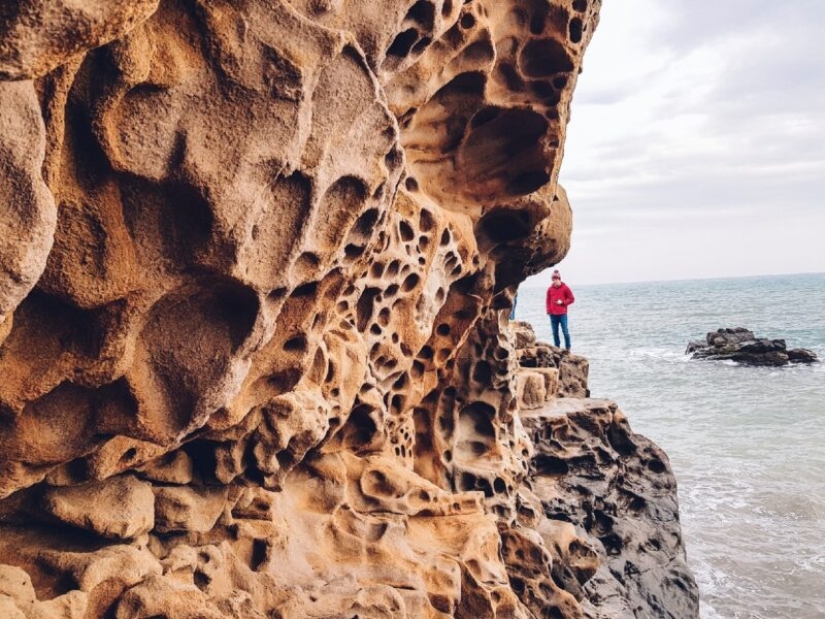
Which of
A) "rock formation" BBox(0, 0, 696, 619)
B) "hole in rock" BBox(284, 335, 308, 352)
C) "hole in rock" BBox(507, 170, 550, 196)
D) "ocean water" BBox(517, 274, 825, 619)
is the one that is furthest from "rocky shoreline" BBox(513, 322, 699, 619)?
"hole in rock" BBox(284, 335, 308, 352)

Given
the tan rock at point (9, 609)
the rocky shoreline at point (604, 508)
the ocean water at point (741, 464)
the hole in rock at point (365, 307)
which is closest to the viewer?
the tan rock at point (9, 609)

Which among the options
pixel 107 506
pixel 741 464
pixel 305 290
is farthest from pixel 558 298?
pixel 107 506

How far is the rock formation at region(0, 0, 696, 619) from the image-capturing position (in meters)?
1.77

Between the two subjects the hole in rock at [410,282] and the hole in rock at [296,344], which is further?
the hole in rock at [410,282]

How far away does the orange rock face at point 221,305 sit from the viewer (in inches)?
69.5

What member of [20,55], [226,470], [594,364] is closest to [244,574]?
[226,470]

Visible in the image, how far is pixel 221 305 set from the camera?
219 centimetres

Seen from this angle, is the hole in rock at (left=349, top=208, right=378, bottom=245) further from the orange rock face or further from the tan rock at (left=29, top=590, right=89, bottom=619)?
the tan rock at (left=29, top=590, right=89, bottom=619)

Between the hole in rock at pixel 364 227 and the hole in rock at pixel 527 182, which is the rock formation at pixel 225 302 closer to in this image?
the hole in rock at pixel 364 227

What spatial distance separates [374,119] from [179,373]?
919 mm

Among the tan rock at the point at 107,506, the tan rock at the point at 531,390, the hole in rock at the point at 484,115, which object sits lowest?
the tan rock at the point at 531,390

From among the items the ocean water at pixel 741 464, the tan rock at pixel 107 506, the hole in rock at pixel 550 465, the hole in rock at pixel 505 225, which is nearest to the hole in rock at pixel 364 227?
the tan rock at pixel 107 506

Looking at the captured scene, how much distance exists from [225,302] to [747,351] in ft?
89.0

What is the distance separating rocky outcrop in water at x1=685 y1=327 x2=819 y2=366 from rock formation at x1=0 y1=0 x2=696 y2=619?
79.0 feet
